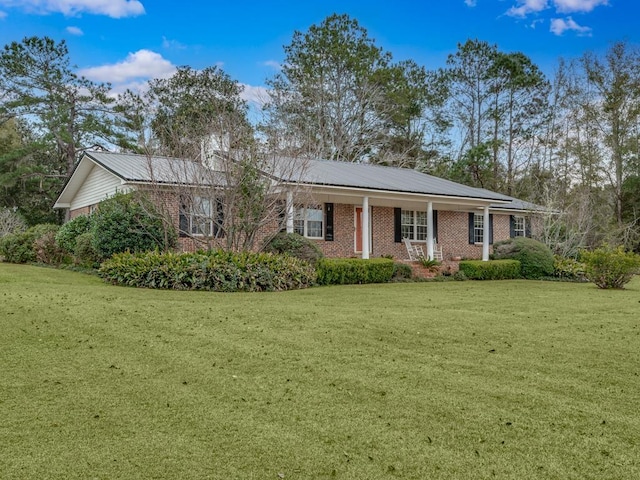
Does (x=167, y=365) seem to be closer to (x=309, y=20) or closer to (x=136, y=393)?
(x=136, y=393)

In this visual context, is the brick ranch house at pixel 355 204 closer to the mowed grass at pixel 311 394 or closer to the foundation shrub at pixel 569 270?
the foundation shrub at pixel 569 270

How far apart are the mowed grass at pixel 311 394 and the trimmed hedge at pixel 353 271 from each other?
21.8 feet

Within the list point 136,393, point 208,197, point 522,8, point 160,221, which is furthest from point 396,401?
point 522,8

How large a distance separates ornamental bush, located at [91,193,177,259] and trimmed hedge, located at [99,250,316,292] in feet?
4.61

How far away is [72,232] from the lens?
709 inches

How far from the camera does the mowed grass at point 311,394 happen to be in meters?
3.50

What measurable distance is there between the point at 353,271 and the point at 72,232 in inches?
363

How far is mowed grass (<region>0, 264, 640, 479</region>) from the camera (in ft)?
11.5

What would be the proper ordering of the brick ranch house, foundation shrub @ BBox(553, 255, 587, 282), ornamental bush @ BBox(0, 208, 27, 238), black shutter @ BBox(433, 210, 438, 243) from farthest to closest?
ornamental bush @ BBox(0, 208, 27, 238) < black shutter @ BBox(433, 210, 438, 243) < foundation shrub @ BBox(553, 255, 587, 282) < the brick ranch house

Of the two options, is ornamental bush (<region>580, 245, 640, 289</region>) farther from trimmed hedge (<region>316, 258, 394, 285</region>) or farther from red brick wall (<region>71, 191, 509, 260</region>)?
red brick wall (<region>71, 191, 509, 260</region>)

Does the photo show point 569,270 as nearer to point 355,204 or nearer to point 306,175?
point 355,204

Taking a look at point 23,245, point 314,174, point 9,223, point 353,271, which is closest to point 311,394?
point 353,271

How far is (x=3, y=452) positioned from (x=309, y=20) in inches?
1373

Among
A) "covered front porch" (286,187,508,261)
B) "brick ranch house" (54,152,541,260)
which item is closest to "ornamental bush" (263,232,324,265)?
"brick ranch house" (54,152,541,260)
